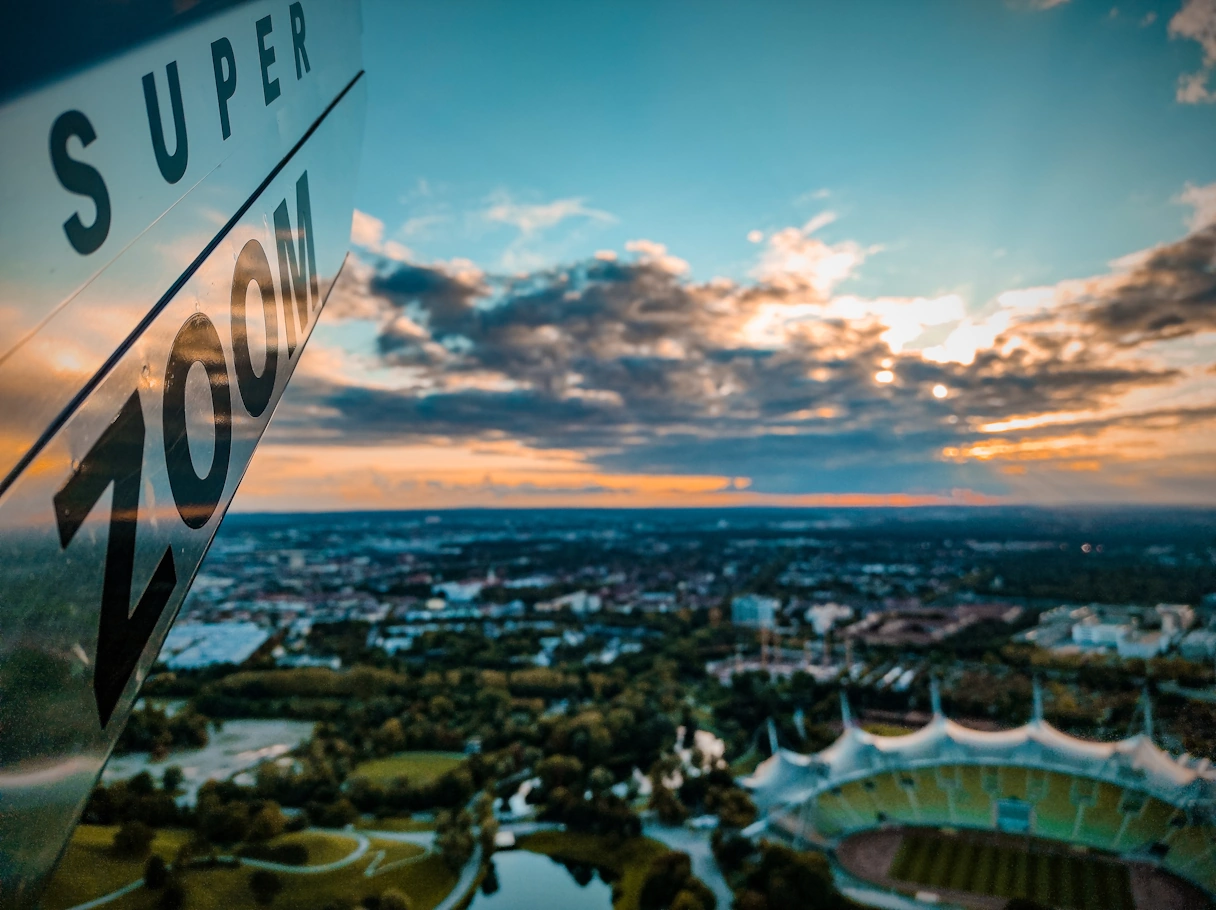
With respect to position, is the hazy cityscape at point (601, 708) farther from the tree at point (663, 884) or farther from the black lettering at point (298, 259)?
the black lettering at point (298, 259)

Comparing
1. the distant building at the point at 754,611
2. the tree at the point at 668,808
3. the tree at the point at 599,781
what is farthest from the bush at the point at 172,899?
the distant building at the point at 754,611

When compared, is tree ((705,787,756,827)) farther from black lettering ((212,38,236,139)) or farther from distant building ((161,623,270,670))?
distant building ((161,623,270,670))

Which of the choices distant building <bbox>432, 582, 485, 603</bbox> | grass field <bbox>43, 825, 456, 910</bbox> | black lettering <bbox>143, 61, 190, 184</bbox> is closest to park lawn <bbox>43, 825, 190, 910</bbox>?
grass field <bbox>43, 825, 456, 910</bbox>

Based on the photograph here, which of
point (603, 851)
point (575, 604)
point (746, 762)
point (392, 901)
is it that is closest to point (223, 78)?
point (392, 901)

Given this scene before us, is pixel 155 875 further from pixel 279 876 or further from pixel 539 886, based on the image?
pixel 539 886

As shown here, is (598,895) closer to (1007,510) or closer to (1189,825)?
(1189,825)

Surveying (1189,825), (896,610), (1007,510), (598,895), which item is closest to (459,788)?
(598,895)
